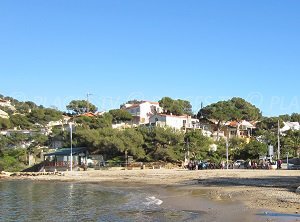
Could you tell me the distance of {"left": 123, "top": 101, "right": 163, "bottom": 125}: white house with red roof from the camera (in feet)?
373

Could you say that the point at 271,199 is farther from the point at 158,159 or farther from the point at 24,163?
the point at 24,163

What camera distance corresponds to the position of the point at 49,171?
7006cm

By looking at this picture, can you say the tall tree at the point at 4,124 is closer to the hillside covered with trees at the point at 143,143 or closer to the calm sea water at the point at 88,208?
the hillside covered with trees at the point at 143,143

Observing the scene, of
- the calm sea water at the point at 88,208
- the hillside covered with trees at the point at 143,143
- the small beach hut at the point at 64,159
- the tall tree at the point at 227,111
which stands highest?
the tall tree at the point at 227,111

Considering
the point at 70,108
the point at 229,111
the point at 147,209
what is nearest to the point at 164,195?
the point at 147,209

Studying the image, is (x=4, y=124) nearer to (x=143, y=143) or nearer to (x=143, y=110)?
(x=143, y=110)

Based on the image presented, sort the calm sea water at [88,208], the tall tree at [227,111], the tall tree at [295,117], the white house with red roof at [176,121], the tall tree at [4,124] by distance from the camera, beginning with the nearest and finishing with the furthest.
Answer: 1. the calm sea water at [88,208]
2. the white house with red roof at [176,121]
3. the tall tree at [227,111]
4. the tall tree at [4,124]
5. the tall tree at [295,117]

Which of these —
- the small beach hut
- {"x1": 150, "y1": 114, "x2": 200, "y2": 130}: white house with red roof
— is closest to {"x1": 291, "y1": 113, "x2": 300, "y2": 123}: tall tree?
{"x1": 150, "y1": 114, "x2": 200, "y2": 130}: white house with red roof

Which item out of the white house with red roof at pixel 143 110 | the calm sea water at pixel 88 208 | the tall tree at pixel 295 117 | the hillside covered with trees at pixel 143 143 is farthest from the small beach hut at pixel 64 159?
the tall tree at pixel 295 117

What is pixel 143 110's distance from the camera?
11638 centimetres

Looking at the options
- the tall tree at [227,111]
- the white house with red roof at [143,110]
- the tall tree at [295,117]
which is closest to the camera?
the tall tree at [227,111]

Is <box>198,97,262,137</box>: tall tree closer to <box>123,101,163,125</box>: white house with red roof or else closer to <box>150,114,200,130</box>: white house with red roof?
<box>150,114,200,130</box>: white house with red roof

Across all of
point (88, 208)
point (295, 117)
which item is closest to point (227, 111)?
point (295, 117)

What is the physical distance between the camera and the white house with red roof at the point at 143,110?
114 metres
